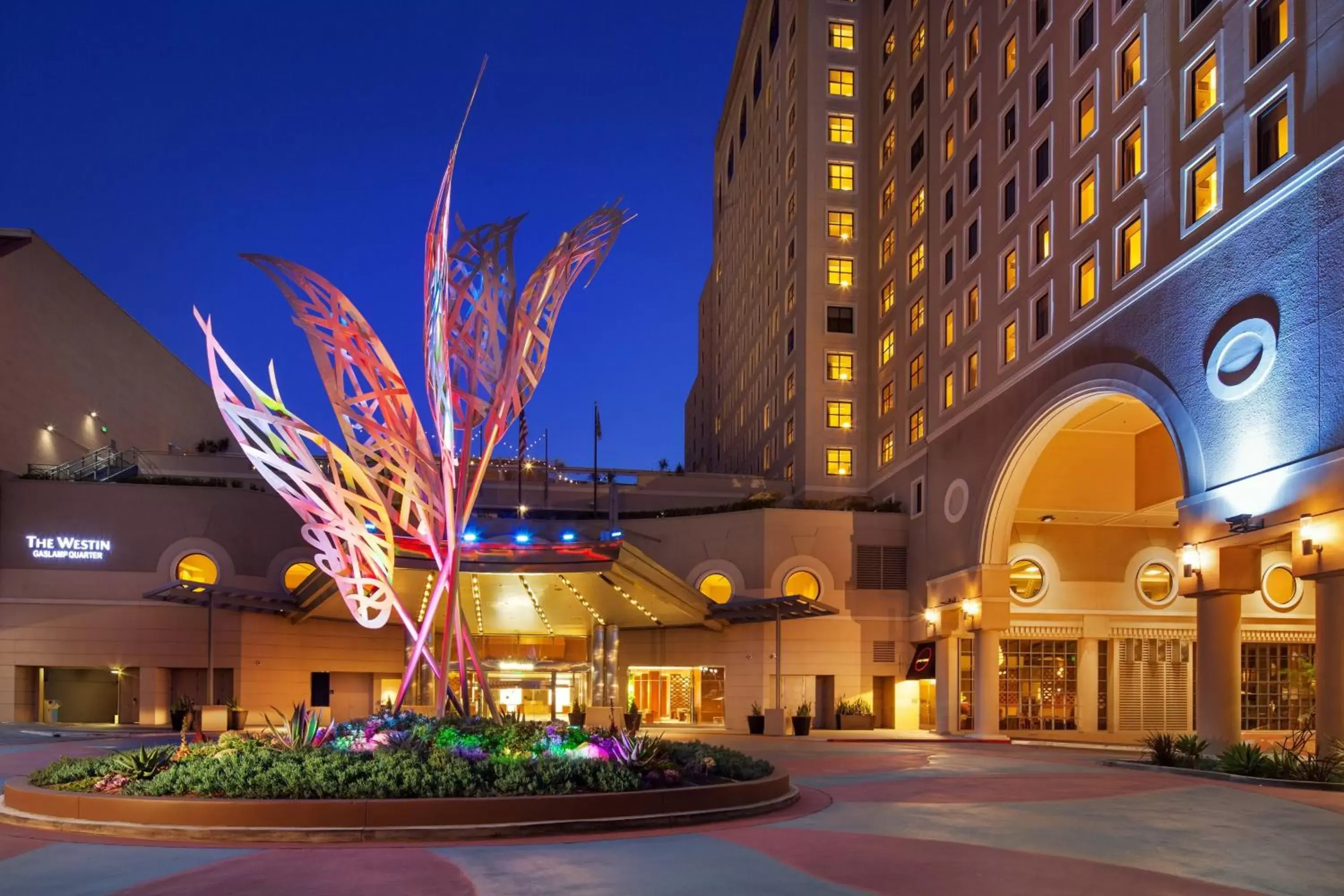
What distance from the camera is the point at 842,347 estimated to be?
198 feet

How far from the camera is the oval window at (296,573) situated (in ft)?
167

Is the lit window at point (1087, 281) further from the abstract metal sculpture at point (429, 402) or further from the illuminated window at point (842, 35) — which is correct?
the illuminated window at point (842, 35)

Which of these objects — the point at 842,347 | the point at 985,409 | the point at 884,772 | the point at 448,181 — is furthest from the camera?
the point at 842,347

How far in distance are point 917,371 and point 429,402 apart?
108 ft

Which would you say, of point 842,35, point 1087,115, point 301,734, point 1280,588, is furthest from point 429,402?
point 842,35

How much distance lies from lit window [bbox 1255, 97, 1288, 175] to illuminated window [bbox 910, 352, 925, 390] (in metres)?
23.8

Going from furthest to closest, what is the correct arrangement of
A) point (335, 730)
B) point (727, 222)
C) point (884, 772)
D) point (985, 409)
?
point (727, 222) → point (985, 409) → point (884, 772) → point (335, 730)

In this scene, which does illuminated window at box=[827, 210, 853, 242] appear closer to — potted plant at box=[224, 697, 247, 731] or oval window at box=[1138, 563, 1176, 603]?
oval window at box=[1138, 563, 1176, 603]

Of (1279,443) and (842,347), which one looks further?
(842,347)

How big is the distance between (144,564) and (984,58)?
3762cm

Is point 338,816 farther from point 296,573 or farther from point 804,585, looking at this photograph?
point 296,573

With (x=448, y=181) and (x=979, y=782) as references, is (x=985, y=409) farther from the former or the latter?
(x=448, y=181)

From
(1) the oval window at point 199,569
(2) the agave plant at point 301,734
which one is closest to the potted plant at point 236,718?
(1) the oval window at point 199,569

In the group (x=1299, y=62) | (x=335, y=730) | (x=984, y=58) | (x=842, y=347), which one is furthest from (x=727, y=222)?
(x=335, y=730)
